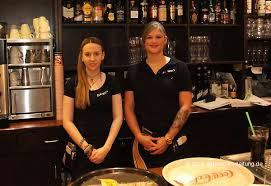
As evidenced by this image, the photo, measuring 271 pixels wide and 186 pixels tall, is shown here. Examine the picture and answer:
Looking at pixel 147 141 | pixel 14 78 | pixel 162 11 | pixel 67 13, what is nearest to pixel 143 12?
pixel 162 11

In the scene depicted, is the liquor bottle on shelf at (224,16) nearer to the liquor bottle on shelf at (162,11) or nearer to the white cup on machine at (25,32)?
the liquor bottle on shelf at (162,11)

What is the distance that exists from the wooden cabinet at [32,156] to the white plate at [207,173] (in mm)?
1459

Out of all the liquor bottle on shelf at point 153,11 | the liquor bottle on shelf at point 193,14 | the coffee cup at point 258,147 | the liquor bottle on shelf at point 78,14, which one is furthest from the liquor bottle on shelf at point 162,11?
the coffee cup at point 258,147

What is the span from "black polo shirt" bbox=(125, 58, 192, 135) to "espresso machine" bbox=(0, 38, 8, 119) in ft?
3.02

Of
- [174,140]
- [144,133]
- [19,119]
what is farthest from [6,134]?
[174,140]

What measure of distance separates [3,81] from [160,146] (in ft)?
4.07

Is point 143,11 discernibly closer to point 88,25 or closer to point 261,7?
point 88,25

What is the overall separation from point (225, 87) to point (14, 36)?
2.02 meters

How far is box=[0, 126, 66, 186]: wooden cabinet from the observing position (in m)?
2.45

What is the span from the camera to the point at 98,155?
2035mm

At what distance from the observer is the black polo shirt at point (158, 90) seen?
219 centimetres

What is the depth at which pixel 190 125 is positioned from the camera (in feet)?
9.78

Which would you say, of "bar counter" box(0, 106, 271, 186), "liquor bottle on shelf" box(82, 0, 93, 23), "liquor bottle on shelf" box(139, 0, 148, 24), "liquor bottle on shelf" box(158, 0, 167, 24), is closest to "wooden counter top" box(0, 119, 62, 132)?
"bar counter" box(0, 106, 271, 186)

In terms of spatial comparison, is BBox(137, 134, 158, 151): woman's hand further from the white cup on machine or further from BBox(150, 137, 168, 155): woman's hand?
the white cup on machine
